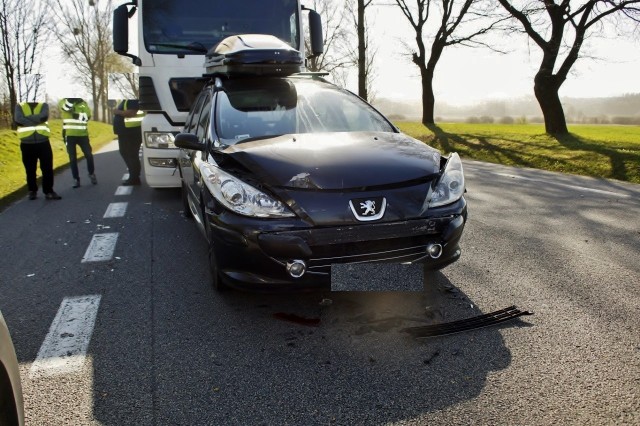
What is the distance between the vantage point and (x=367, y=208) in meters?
3.20

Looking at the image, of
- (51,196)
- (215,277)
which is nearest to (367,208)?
(215,277)

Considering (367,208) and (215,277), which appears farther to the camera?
(215,277)

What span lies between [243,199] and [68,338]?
1382 millimetres

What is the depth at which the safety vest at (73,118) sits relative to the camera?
9367mm

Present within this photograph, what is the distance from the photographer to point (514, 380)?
2.69 m

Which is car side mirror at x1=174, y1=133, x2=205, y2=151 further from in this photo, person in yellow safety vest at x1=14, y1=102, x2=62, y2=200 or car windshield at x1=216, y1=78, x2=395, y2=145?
person in yellow safety vest at x1=14, y1=102, x2=62, y2=200

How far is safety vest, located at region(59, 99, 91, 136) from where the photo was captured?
937 centimetres

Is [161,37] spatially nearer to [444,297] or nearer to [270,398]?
[444,297]

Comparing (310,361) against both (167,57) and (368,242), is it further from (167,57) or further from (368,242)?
(167,57)

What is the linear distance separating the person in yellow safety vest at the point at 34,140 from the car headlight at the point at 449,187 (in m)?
6.84

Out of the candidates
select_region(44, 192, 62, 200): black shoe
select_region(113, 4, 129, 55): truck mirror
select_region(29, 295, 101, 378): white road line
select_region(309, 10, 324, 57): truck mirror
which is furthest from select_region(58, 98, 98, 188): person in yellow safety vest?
select_region(29, 295, 101, 378): white road line

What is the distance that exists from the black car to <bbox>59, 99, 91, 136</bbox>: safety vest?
661 centimetres

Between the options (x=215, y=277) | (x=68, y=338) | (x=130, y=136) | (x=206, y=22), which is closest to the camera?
(x=68, y=338)

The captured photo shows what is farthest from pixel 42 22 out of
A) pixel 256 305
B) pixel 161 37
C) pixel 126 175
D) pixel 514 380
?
pixel 514 380
